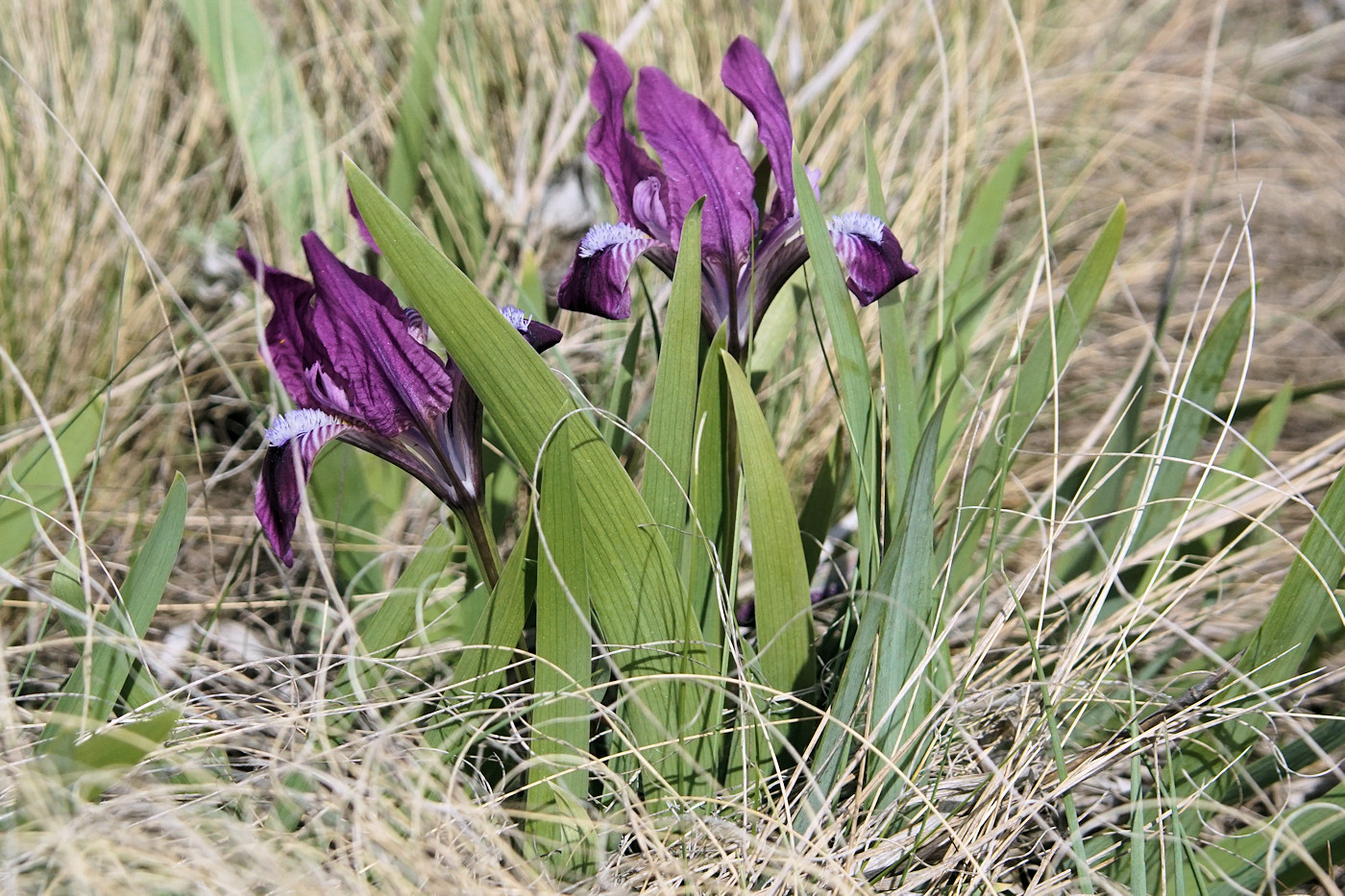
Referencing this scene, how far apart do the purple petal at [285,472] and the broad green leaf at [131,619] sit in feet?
0.41

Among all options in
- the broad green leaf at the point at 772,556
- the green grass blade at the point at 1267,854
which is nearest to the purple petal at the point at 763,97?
the broad green leaf at the point at 772,556

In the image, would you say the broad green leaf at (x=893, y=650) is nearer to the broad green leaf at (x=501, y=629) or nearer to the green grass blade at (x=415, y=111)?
the broad green leaf at (x=501, y=629)

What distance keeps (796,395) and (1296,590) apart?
2.66 feet

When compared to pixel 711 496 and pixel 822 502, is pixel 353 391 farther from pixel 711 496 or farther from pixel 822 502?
pixel 822 502

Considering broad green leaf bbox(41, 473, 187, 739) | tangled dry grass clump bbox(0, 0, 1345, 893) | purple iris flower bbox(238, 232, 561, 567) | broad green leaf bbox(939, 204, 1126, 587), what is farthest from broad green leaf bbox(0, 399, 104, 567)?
broad green leaf bbox(939, 204, 1126, 587)

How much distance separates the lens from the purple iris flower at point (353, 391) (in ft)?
2.91

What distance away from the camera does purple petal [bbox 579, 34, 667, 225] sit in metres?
1.00

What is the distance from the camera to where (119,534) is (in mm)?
1601

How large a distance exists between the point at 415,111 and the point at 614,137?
0.78m

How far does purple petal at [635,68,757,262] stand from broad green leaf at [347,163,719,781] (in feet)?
0.82

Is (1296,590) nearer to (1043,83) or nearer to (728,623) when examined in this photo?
(728,623)

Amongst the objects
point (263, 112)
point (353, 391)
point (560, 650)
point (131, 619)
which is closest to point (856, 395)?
point (560, 650)

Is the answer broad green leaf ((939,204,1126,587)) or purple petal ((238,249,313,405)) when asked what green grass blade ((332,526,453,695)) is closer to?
purple petal ((238,249,313,405))

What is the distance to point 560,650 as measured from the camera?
95 cm
